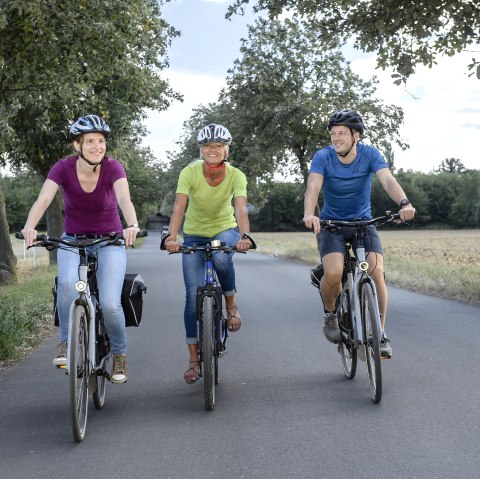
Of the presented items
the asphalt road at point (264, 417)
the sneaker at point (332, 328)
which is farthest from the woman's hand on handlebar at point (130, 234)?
the sneaker at point (332, 328)

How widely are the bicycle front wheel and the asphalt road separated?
0.45 ft

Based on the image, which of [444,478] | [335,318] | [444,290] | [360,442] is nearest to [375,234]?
[335,318]

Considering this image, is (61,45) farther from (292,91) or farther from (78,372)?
(292,91)

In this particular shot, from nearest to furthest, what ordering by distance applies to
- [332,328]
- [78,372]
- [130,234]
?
[78,372], [130,234], [332,328]

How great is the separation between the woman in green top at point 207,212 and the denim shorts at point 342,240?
2.15 feet

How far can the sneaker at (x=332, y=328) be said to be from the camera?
6.57 metres

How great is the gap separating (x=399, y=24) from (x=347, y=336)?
555 centimetres

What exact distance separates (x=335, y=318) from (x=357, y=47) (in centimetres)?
551

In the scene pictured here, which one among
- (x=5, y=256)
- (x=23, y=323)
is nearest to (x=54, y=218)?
(x=5, y=256)

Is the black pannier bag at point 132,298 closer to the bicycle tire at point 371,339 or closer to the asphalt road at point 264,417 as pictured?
the asphalt road at point 264,417

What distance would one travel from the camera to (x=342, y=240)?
250 inches

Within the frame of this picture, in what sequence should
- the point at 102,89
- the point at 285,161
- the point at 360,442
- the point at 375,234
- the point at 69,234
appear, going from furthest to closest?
the point at 285,161
the point at 102,89
the point at 375,234
the point at 69,234
the point at 360,442

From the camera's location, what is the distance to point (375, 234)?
632 cm

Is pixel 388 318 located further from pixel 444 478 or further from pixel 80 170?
pixel 444 478
